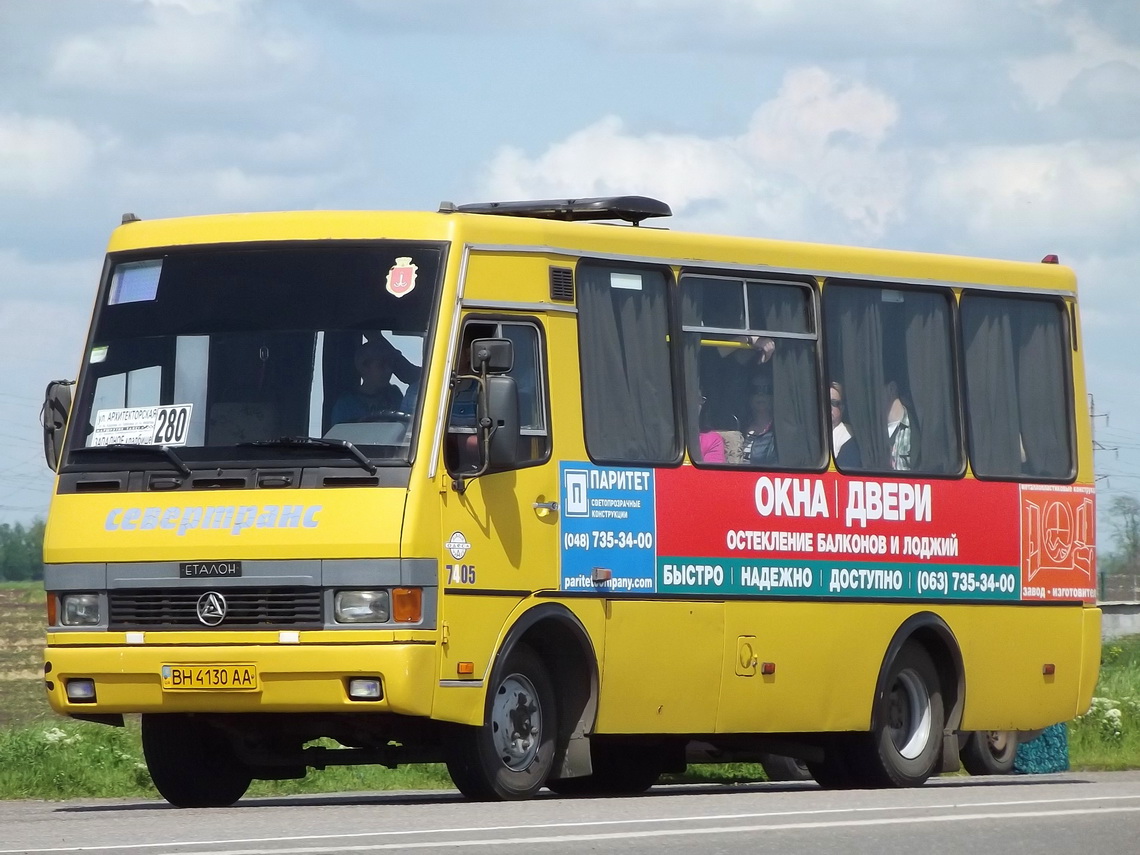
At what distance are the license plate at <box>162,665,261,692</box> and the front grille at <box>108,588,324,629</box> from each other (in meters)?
0.21

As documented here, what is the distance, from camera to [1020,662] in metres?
17.0

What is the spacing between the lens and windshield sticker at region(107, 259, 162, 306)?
1395 centimetres

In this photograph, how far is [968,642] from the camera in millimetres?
16594

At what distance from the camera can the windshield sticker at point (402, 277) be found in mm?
13391

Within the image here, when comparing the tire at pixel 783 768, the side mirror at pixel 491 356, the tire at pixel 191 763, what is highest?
the side mirror at pixel 491 356

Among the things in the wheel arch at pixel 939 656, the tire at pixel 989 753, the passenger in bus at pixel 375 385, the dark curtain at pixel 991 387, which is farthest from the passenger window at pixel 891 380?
the passenger in bus at pixel 375 385

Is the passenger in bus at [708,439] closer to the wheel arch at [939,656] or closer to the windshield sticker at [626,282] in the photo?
the windshield sticker at [626,282]

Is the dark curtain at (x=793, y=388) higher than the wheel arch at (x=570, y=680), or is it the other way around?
the dark curtain at (x=793, y=388)

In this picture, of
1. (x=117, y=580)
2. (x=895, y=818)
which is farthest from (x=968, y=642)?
(x=117, y=580)

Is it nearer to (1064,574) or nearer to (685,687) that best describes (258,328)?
(685,687)

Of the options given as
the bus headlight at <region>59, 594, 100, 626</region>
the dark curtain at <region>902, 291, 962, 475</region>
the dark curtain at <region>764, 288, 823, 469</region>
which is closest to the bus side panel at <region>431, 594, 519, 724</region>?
the bus headlight at <region>59, 594, 100, 626</region>

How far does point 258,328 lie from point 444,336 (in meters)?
1.00

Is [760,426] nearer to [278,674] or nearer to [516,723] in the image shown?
[516,723]

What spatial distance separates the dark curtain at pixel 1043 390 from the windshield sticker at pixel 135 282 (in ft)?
20.3
